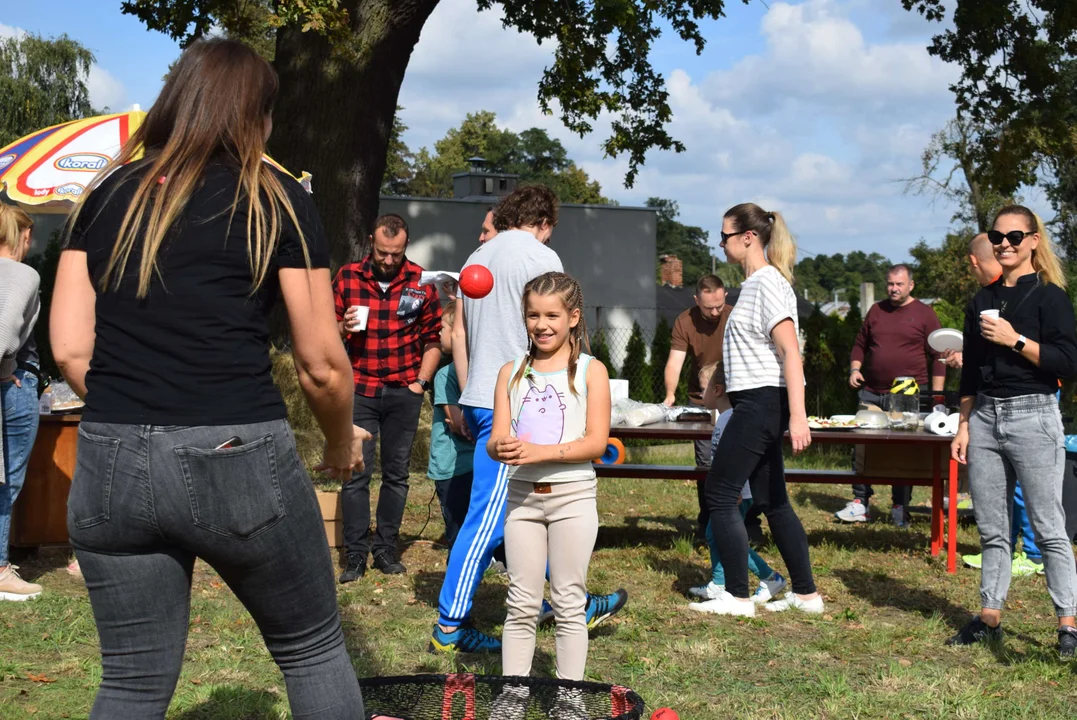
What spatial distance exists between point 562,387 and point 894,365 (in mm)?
5946

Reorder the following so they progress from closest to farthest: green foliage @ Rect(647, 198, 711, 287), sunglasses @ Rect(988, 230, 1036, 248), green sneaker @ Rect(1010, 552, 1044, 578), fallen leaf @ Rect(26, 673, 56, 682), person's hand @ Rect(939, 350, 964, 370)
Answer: fallen leaf @ Rect(26, 673, 56, 682) < sunglasses @ Rect(988, 230, 1036, 248) < green sneaker @ Rect(1010, 552, 1044, 578) < person's hand @ Rect(939, 350, 964, 370) < green foliage @ Rect(647, 198, 711, 287)

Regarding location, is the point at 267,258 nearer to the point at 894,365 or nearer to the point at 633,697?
the point at 633,697

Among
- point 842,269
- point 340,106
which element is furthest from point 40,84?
point 842,269

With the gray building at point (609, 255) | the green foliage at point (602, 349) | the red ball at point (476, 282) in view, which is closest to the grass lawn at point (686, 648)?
the red ball at point (476, 282)

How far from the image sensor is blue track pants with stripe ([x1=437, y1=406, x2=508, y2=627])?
15.8 feet

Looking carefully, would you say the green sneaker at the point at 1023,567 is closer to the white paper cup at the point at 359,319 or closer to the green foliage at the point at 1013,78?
the white paper cup at the point at 359,319

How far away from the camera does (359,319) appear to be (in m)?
6.75

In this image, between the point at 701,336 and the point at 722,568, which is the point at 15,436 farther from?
the point at 701,336

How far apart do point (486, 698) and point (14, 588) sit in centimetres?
394

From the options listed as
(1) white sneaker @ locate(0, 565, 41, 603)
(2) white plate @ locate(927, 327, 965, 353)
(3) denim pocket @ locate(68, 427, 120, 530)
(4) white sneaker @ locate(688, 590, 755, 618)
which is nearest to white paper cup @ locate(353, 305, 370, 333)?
Answer: (1) white sneaker @ locate(0, 565, 41, 603)

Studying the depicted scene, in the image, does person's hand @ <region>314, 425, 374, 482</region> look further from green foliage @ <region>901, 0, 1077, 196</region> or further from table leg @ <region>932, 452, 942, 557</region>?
green foliage @ <region>901, 0, 1077, 196</region>

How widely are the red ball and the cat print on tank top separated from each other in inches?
32.0

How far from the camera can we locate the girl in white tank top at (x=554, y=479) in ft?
13.1

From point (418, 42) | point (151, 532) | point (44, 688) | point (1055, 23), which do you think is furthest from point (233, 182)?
point (1055, 23)
